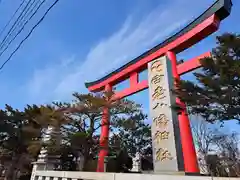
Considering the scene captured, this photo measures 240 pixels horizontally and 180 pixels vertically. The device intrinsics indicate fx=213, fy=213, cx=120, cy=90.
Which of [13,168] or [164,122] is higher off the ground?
[164,122]

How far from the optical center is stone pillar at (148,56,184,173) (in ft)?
16.5

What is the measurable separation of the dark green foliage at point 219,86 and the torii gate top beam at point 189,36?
10.1ft

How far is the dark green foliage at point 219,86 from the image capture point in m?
5.54

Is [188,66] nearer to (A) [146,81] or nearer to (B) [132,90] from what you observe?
(A) [146,81]

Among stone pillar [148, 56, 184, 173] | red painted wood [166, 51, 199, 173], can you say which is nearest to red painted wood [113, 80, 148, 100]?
red painted wood [166, 51, 199, 173]

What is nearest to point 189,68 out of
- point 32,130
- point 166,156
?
point 166,156

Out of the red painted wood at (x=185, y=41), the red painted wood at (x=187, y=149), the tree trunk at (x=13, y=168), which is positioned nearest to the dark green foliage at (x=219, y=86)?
the red painted wood at (x=187, y=149)

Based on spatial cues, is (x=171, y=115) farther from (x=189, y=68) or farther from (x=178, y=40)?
(x=178, y=40)

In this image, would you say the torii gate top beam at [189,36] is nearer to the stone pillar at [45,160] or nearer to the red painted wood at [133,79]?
the red painted wood at [133,79]

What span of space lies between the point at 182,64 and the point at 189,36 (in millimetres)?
1339

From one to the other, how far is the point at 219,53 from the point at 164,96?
6.60ft

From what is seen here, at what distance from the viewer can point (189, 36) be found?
9.34 meters

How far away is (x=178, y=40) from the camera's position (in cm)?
982

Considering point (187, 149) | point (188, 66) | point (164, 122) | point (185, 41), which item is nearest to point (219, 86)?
point (164, 122)
